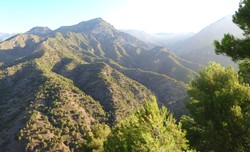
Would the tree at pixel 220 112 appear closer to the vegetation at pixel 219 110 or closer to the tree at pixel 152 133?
the vegetation at pixel 219 110

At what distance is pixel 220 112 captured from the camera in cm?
2586

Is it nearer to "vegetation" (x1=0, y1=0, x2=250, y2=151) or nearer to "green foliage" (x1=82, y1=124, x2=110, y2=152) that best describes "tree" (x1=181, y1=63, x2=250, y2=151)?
"vegetation" (x1=0, y1=0, x2=250, y2=151)

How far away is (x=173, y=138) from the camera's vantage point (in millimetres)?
15789

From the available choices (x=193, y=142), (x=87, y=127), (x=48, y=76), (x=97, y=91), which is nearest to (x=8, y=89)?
(x=48, y=76)

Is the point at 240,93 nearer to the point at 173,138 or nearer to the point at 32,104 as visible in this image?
the point at 173,138

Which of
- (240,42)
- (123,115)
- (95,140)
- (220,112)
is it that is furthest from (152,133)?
(123,115)

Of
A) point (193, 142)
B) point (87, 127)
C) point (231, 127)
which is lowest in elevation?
point (87, 127)

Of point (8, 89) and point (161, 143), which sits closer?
point (161, 143)

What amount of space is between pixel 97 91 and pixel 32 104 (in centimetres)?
4426

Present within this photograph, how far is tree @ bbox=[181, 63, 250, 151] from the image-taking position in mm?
24859

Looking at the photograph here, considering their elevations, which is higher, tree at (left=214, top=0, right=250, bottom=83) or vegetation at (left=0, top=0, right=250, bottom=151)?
tree at (left=214, top=0, right=250, bottom=83)

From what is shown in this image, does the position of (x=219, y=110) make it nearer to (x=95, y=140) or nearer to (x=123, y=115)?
(x=95, y=140)

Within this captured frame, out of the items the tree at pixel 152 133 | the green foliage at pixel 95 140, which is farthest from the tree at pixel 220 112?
the green foliage at pixel 95 140

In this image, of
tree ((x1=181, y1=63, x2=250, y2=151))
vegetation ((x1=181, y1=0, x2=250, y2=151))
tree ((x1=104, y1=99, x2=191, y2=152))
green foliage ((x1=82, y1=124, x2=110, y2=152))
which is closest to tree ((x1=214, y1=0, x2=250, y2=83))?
tree ((x1=104, y1=99, x2=191, y2=152))
